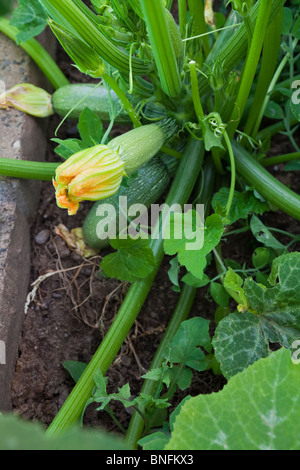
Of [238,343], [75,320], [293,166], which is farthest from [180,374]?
[293,166]

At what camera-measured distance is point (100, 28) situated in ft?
4.70

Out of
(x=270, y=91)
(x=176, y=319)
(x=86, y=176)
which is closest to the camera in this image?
(x=86, y=176)

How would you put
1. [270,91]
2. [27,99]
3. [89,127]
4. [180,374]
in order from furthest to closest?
[27,99] < [270,91] < [89,127] < [180,374]

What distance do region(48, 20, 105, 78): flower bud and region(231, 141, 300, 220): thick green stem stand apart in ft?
1.99

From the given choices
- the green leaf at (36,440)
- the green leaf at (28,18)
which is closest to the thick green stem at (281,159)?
the green leaf at (28,18)

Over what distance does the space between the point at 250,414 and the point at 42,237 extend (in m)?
1.12

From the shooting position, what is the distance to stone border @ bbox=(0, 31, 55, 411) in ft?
5.33

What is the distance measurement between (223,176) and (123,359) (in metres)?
0.75

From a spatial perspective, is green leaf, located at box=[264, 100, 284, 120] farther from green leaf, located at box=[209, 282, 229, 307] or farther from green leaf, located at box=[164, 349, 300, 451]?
green leaf, located at box=[164, 349, 300, 451]

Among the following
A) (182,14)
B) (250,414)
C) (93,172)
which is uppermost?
(182,14)

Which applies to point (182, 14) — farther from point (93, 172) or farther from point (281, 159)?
point (93, 172)

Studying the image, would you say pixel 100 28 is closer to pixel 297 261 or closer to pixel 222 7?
pixel 297 261

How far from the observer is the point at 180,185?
5.71ft

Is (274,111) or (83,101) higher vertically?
(83,101)
